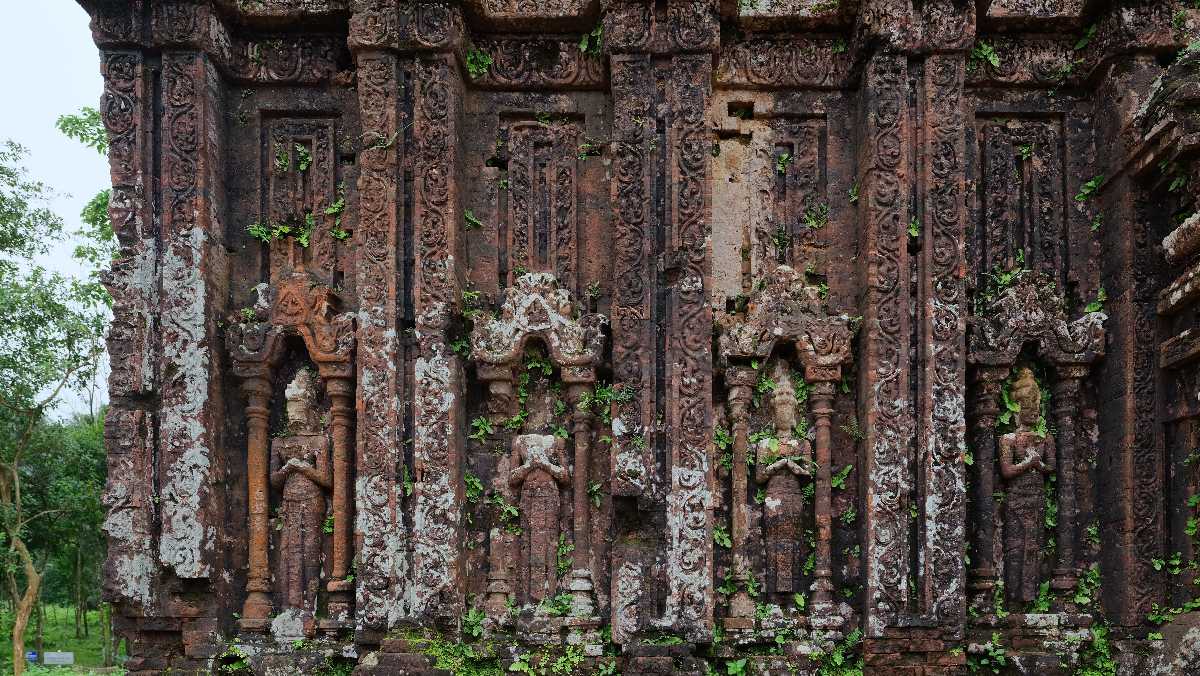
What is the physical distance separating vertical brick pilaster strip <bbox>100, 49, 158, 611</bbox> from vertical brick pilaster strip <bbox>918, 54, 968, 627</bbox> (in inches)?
241

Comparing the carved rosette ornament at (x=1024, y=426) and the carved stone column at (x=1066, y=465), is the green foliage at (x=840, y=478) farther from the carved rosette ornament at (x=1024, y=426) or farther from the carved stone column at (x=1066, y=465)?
the carved stone column at (x=1066, y=465)

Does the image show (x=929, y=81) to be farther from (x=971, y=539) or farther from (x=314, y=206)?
(x=314, y=206)

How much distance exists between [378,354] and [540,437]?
57.9 inches

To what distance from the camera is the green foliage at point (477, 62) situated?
7488 millimetres

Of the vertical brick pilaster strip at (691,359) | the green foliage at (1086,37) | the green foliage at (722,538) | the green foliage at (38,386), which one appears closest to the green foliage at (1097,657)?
the green foliage at (722,538)

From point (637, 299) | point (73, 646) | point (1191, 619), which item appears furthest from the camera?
point (73, 646)

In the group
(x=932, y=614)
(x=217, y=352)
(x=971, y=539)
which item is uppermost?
(x=217, y=352)

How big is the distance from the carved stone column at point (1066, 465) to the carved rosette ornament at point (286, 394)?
19.0ft

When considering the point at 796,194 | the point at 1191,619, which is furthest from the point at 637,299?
the point at 1191,619

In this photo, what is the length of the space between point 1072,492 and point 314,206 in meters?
6.81

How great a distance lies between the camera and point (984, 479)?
7074 millimetres

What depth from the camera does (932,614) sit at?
6652 mm

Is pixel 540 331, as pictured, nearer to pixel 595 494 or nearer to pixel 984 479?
pixel 595 494

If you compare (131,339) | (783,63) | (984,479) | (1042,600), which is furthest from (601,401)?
(1042,600)
